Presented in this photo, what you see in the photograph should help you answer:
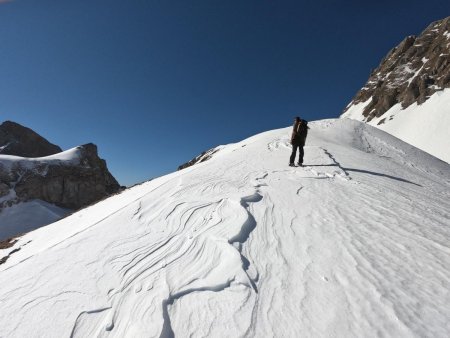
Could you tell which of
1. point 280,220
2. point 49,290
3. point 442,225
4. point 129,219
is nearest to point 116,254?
point 49,290

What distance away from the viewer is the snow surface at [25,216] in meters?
45.7

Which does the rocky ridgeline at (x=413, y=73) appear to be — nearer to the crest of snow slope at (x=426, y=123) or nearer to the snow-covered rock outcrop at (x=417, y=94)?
the snow-covered rock outcrop at (x=417, y=94)

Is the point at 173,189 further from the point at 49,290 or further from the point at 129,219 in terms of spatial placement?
the point at 49,290

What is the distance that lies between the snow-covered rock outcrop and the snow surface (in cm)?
7609

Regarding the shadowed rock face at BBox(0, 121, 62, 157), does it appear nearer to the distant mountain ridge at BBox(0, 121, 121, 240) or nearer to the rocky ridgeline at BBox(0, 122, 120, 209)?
the distant mountain ridge at BBox(0, 121, 121, 240)

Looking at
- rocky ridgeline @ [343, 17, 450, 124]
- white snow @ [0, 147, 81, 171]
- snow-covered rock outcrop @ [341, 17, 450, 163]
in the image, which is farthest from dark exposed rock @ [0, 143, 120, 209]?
rocky ridgeline @ [343, 17, 450, 124]

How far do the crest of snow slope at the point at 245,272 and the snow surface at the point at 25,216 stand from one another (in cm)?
4766

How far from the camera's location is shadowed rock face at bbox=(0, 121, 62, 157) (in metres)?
80.5

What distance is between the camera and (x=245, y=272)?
3297 mm

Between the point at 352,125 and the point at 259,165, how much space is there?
17291mm

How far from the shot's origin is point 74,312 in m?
2.84

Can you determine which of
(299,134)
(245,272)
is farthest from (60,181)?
(245,272)

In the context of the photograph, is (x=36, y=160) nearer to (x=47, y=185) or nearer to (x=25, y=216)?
(x=47, y=185)

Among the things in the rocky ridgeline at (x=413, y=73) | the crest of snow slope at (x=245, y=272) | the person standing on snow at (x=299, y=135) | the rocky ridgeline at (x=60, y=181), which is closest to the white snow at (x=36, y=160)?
the rocky ridgeline at (x=60, y=181)
